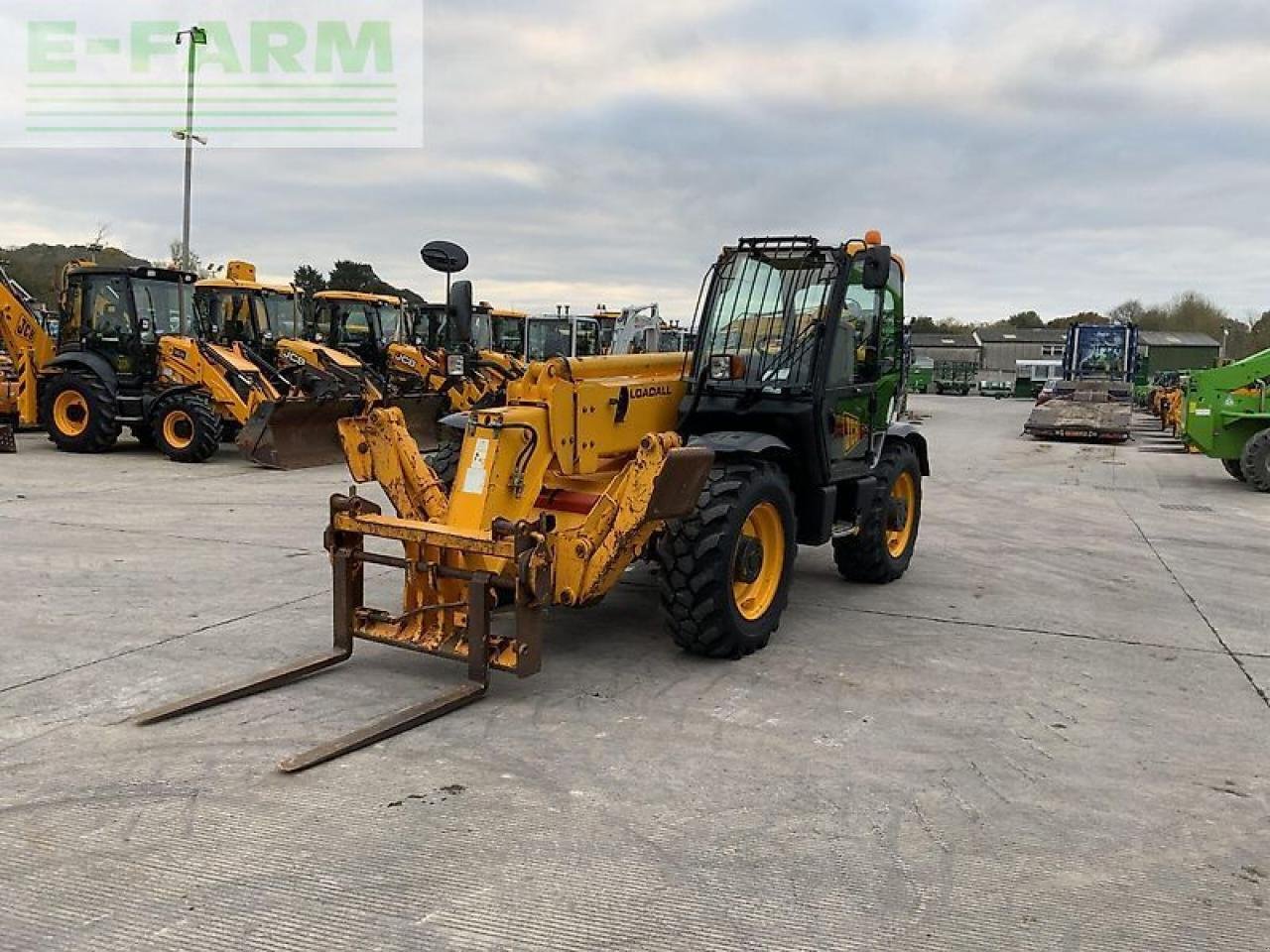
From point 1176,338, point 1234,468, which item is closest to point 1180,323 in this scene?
point 1176,338

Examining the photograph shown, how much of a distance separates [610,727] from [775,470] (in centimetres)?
193

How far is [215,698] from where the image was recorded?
15.1 ft

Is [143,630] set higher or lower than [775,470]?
lower

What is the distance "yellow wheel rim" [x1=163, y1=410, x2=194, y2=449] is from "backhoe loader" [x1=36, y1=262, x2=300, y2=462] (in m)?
0.02

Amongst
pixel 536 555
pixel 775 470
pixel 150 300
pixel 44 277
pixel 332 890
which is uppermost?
pixel 44 277

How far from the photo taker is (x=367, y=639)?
5.18 m

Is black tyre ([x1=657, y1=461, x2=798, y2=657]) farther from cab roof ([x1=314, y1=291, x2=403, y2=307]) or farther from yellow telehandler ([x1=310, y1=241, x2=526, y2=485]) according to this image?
cab roof ([x1=314, y1=291, x2=403, y2=307])

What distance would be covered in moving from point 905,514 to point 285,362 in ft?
36.7

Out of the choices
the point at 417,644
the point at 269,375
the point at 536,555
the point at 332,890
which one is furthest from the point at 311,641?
the point at 269,375

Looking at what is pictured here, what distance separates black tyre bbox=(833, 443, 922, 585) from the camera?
23.7ft

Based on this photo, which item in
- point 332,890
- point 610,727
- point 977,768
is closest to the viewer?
point 332,890

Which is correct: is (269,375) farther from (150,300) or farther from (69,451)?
(69,451)

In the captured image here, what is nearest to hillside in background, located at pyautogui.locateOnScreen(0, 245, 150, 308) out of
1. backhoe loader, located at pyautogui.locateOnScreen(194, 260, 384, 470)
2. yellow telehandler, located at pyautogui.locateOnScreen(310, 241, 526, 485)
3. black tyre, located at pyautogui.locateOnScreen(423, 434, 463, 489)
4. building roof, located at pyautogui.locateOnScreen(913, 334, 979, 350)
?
yellow telehandler, located at pyautogui.locateOnScreen(310, 241, 526, 485)

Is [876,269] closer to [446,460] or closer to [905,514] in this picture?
[905,514]
